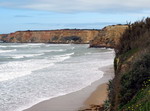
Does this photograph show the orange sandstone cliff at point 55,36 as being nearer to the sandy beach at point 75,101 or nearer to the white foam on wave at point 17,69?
the white foam on wave at point 17,69

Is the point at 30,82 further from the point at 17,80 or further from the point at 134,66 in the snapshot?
the point at 134,66

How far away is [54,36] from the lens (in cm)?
14262

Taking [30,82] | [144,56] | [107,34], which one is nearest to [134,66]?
[144,56]

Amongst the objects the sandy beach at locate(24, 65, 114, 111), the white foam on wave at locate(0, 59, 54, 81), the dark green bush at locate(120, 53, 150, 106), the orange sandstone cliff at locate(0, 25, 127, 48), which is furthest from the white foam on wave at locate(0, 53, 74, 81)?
the orange sandstone cliff at locate(0, 25, 127, 48)

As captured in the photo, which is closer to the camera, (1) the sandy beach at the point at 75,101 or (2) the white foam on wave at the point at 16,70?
(1) the sandy beach at the point at 75,101

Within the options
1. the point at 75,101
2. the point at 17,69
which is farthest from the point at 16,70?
the point at 75,101

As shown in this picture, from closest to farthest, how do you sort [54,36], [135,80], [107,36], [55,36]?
[135,80] < [107,36] < [55,36] < [54,36]

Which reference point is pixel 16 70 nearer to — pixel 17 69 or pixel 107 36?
pixel 17 69

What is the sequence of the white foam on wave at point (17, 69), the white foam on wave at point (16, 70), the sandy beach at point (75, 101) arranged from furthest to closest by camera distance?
the white foam on wave at point (17, 69)
the white foam on wave at point (16, 70)
the sandy beach at point (75, 101)

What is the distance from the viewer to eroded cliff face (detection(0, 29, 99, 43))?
134125mm

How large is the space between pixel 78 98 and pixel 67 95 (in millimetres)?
768

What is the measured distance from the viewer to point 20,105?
457 inches

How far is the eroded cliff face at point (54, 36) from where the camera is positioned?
134125 mm

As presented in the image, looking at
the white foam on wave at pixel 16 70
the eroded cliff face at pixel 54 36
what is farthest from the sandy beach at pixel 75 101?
the eroded cliff face at pixel 54 36
